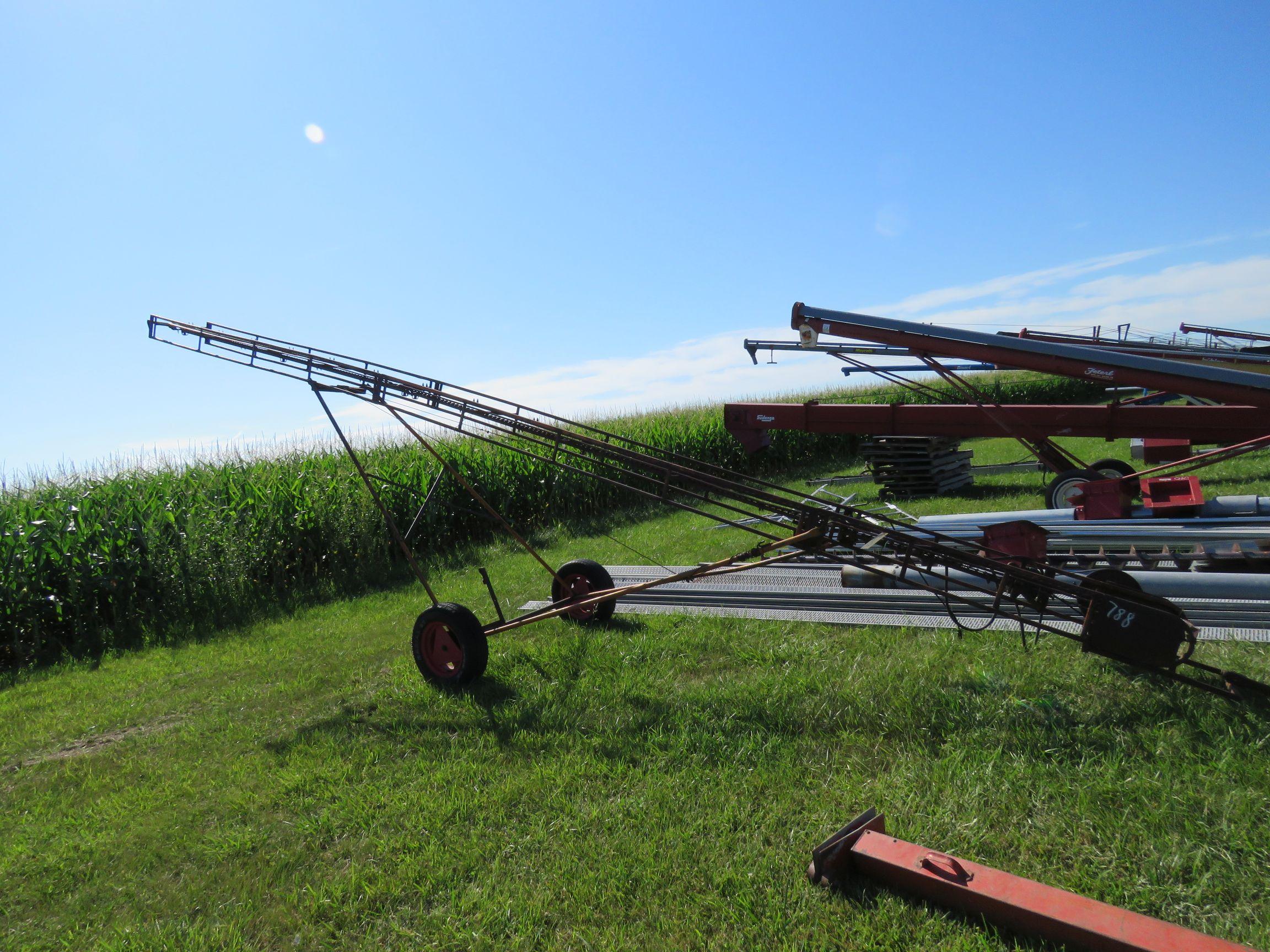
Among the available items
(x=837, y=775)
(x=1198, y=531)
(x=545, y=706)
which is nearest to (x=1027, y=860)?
(x=837, y=775)

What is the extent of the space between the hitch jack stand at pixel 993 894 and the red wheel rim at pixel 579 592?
3.60 metres

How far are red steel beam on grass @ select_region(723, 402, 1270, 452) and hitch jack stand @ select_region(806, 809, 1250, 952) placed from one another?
22.4ft

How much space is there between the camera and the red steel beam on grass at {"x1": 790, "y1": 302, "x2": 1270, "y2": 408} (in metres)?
6.41

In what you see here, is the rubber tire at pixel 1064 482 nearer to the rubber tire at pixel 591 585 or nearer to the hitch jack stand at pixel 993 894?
the rubber tire at pixel 591 585

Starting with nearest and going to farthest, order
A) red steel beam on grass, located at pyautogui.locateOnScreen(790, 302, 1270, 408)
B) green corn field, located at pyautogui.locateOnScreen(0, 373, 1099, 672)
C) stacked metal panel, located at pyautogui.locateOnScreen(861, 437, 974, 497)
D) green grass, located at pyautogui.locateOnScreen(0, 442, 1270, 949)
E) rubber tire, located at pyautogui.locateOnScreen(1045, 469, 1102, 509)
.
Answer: green grass, located at pyautogui.locateOnScreen(0, 442, 1270, 949)
red steel beam on grass, located at pyautogui.locateOnScreen(790, 302, 1270, 408)
green corn field, located at pyautogui.locateOnScreen(0, 373, 1099, 672)
rubber tire, located at pyautogui.locateOnScreen(1045, 469, 1102, 509)
stacked metal panel, located at pyautogui.locateOnScreen(861, 437, 974, 497)

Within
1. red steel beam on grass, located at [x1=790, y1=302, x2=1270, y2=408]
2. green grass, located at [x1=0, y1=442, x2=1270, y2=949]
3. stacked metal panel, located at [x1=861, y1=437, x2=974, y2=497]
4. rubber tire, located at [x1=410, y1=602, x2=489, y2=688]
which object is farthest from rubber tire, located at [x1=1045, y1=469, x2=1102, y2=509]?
rubber tire, located at [x1=410, y1=602, x2=489, y2=688]

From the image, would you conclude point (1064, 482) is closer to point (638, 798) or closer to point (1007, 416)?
point (1007, 416)

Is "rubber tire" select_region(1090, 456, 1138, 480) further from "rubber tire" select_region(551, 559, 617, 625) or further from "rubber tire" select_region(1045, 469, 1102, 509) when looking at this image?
"rubber tire" select_region(551, 559, 617, 625)

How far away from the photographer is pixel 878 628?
5.85m

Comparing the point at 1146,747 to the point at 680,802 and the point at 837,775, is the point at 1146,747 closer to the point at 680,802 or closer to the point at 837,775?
the point at 837,775

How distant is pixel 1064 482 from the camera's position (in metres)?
9.72

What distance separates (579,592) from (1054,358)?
470 centimetres

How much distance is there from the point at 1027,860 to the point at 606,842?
171 centimetres

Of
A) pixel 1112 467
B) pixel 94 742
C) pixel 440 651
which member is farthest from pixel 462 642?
pixel 1112 467
